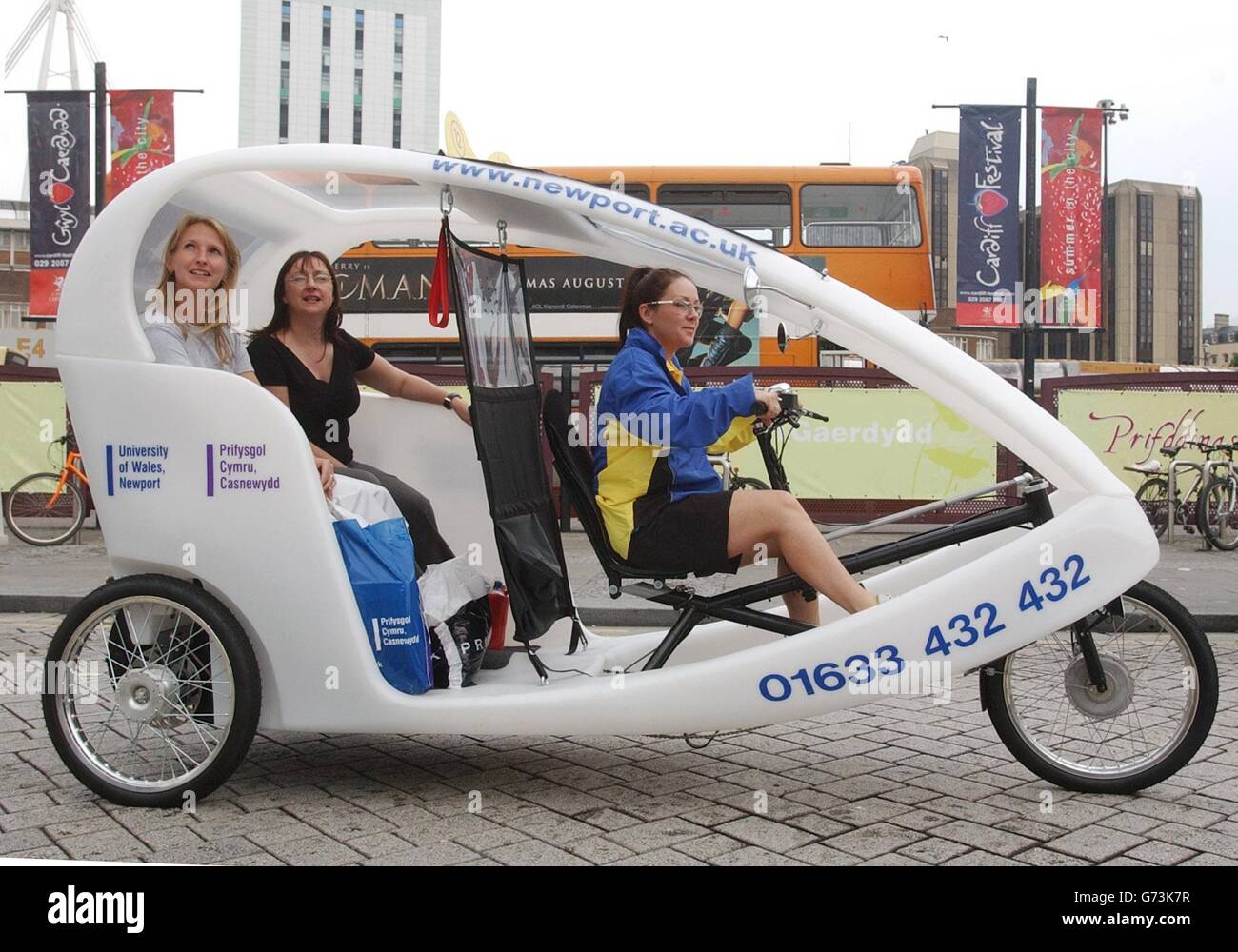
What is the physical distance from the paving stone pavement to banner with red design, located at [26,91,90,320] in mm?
13311

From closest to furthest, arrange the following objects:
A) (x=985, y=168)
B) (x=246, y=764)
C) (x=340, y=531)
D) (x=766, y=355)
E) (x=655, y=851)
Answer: (x=655, y=851) < (x=340, y=531) < (x=246, y=764) < (x=766, y=355) < (x=985, y=168)

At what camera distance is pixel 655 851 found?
3211 mm

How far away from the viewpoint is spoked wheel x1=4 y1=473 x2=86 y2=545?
11383 mm

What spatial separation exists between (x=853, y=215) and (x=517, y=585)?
37.3 ft

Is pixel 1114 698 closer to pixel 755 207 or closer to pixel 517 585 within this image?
pixel 517 585

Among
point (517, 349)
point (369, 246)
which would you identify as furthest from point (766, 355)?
point (517, 349)

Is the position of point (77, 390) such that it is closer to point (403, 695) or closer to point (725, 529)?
point (403, 695)

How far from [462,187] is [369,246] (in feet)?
36.7

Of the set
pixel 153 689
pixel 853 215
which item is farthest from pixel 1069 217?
pixel 153 689

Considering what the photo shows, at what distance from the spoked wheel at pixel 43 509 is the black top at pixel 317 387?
796 cm

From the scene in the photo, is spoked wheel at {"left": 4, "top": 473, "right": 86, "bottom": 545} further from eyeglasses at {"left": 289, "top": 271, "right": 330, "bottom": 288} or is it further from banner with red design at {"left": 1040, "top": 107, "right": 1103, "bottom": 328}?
banner with red design at {"left": 1040, "top": 107, "right": 1103, "bottom": 328}

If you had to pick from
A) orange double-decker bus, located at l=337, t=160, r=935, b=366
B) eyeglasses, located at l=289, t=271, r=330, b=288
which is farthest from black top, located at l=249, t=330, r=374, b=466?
orange double-decker bus, located at l=337, t=160, r=935, b=366

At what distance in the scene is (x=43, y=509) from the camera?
11477mm

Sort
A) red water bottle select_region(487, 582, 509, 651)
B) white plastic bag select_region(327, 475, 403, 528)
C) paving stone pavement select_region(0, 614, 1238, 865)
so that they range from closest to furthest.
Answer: paving stone pavement select_region(0, 614, 1238, 865)
white plastic bag select_region(327, 475, 403, 528)
red water bottle select_region(487, 582, 509, 651)
